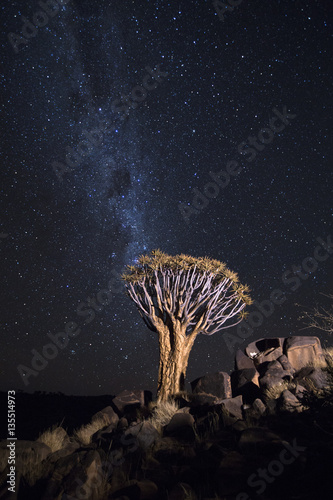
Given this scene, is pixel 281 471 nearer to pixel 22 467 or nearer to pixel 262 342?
pixel 22 467

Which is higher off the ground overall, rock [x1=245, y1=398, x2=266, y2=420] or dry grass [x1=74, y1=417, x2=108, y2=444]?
dry grass [x1=74, y1=417, x2=108, y2=444]

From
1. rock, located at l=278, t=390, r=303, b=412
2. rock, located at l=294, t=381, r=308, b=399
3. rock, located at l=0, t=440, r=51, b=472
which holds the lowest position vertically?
rock, located at l=294, t=381, r=308, b=399

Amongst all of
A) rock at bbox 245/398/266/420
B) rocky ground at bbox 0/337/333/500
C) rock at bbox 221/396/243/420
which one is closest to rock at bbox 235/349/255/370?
rocky ground at bbox 0/337/333/500

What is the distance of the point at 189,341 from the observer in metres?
11.2

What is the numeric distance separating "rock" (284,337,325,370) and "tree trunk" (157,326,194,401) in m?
3.28

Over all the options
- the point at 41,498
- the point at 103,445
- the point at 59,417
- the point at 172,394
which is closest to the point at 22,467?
the point at 41,498

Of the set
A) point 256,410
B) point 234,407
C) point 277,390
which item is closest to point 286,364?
point 277,390

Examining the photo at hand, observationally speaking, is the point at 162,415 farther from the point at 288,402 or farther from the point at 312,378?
the point at 312,378

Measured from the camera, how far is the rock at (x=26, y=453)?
241 inches

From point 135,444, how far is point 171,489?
1981 mm

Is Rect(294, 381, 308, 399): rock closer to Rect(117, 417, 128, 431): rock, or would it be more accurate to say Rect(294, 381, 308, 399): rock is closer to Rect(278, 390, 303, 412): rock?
Rect(278, 390, 303, 412): rock

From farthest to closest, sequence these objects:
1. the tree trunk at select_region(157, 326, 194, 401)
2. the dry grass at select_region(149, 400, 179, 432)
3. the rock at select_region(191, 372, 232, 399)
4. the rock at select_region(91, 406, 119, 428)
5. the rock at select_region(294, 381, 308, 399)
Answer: the tree trunk at select_region(157, 326, 194, 401), the rock at select_region(91, 406, 119, 428), the rock at select_region(191, 372, 232, 399), the dry grass at select_region(149, 400, 179, 432), the rock at select_region(294, 381, 308, 399)

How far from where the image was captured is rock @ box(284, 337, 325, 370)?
1038 cm

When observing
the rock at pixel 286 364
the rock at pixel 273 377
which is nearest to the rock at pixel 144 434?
the rock at pixel 273 377
